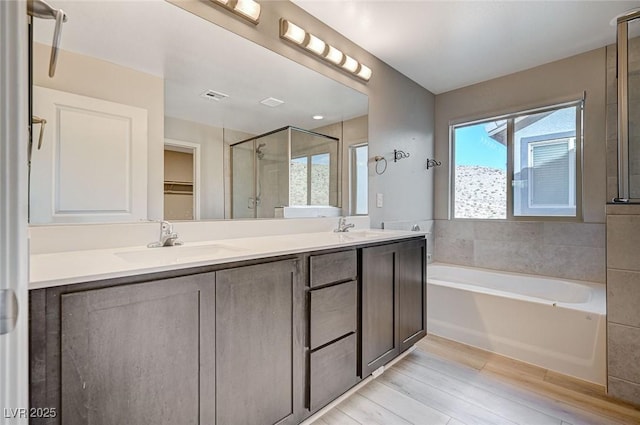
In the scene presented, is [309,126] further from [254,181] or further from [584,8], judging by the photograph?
[584,8]

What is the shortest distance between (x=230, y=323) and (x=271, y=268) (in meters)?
0.25

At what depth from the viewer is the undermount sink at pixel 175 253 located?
116 cm

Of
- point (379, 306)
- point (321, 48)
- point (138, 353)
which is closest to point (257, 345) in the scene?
point (138, 353)

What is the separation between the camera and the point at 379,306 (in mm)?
1724

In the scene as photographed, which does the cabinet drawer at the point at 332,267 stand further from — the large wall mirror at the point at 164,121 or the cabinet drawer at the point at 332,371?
the large wall mirror at the point at 164,121

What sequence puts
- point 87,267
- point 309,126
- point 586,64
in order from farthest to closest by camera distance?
point 586,64
point 309,126
point 87,267

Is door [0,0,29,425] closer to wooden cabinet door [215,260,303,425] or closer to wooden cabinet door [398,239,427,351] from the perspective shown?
wooden cabinet door [215,260,303,425]

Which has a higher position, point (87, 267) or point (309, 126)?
point (309, 126)

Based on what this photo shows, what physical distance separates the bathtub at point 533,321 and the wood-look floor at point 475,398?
0.11 meters

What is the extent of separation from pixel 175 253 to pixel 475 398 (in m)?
1.78

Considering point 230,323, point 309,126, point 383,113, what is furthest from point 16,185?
point 383,113

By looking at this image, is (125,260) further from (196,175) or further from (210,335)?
(196,175)

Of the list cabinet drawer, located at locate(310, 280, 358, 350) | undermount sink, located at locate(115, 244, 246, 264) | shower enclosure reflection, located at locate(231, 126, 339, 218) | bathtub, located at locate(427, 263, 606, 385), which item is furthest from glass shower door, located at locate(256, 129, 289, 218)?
bathtub, located at locate(427, 263, 606, 385)

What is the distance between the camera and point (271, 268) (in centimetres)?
121
